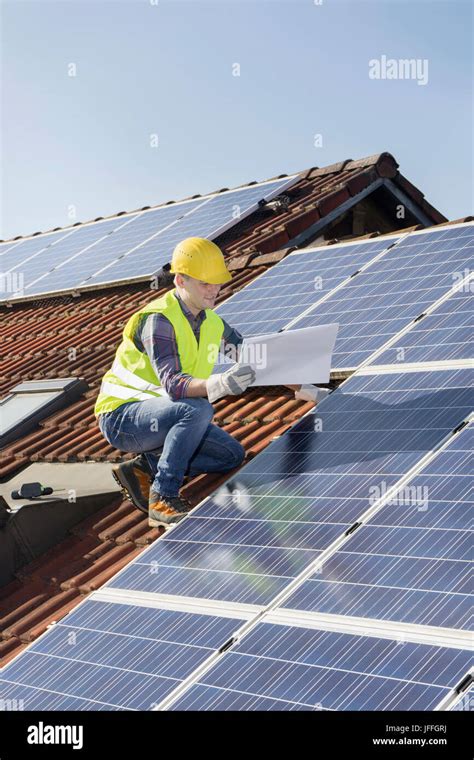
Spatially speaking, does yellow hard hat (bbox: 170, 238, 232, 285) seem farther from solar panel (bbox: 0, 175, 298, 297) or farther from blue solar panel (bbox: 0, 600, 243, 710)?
solar panel (bbox: 0, 175, 298, 297)

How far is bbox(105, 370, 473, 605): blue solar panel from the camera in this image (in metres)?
6.83

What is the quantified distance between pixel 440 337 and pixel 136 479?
2.71 meters

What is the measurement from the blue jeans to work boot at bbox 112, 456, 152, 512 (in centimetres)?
8

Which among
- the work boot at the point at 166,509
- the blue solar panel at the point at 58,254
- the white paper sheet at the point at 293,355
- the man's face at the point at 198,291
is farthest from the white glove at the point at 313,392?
the blue solar panel at the point at 58,254

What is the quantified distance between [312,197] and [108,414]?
8.70 metres

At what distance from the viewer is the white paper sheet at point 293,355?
8438 millimetres

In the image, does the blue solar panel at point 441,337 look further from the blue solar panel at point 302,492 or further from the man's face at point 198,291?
the man's face at point 198,291

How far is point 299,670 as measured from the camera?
5711mm

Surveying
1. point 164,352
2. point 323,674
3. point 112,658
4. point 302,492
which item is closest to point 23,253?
point 164,352

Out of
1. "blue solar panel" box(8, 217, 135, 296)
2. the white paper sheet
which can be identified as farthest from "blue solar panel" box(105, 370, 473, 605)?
"blue solar panel" box(8, 217, 135, 296)

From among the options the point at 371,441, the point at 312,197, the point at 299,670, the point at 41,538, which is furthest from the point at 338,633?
the point at 312,197

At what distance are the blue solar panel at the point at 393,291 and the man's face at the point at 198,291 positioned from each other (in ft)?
4.42

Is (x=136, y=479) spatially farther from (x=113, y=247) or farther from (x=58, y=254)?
(x=58, y=254)

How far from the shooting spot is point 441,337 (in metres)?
8.54
